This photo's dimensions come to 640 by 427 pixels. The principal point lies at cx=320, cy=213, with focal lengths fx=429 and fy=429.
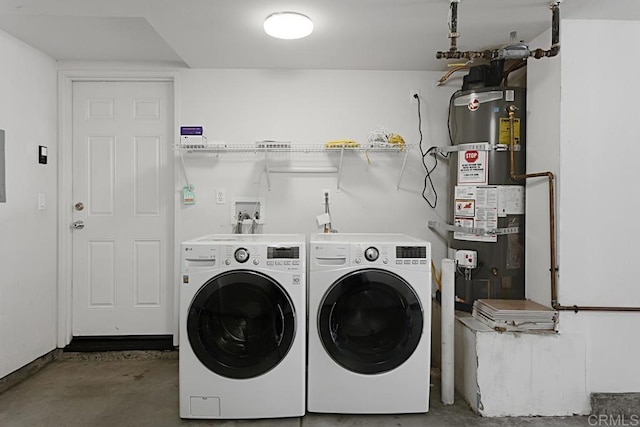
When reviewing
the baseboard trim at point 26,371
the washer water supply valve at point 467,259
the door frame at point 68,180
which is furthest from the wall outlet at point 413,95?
the baseboard trim at point 26,371

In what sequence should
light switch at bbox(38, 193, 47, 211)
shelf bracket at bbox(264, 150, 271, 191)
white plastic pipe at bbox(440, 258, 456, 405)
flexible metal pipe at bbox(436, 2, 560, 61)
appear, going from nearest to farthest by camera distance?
flexible metal pipe at bbox(436, 2, 560, 61) < white plastic pipe at bbox(440, 258, 456, 405) < light switch at bbox(38, 193, 47, 211) < shelf bracket at bbox(264, 150, 271, 191)

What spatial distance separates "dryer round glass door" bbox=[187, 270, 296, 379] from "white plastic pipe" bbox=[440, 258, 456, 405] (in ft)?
2.87

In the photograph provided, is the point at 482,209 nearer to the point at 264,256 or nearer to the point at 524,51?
the point at 524,51

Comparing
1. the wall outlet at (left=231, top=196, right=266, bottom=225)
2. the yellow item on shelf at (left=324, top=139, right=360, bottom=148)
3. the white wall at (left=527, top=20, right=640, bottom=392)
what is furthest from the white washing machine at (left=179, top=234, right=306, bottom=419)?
the white wall at (left=527, top=20, right=640, bottom=392)

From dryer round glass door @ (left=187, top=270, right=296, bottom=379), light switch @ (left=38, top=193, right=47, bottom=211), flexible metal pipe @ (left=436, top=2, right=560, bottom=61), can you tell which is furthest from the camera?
light switch @ (left=38, top=193, right=47, bottom=211)

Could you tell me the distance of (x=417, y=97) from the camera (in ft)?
10.4

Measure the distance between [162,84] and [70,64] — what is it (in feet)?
2.19

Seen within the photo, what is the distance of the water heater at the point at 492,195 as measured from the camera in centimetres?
261

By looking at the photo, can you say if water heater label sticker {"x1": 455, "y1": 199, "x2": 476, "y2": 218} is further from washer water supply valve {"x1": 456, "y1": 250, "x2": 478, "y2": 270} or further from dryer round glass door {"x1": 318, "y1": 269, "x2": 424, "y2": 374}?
dryer round glass door {"x1": 318, "y1": 269, "x2": 424, "y2": 374}

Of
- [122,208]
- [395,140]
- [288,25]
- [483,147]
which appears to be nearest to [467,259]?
[483,147]

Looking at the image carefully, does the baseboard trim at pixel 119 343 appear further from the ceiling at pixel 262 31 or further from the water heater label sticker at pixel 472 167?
the water heater label sticker at pixel 472 167

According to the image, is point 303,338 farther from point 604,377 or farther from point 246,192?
point 604,377

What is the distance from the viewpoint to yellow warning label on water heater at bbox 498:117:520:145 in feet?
8.53
